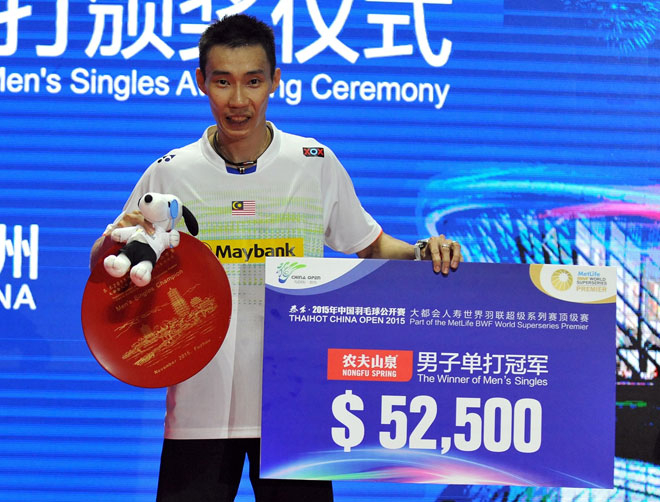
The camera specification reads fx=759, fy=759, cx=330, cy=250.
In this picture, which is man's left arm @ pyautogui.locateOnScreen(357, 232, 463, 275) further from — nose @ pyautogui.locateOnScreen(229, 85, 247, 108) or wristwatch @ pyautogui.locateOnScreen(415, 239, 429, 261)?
nose @ pyautogui.locateOnScreen(229, 85, 247, 108)

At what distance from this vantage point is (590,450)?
138cm

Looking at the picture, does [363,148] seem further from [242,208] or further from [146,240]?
[146,240]

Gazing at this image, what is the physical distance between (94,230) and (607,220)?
1.75m

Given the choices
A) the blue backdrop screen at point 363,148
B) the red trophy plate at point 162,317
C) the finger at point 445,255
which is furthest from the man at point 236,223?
the blue backdrop screen at point 363,148

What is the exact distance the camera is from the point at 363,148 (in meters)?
2.61

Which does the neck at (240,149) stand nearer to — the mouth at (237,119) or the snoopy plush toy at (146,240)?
the mouth at (237,119)

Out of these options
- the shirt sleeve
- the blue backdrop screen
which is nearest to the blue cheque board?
the shirt sleeve

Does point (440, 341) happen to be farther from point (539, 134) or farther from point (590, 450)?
point (539, 134)

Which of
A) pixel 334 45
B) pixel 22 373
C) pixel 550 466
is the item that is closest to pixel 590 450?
pixel 550 466

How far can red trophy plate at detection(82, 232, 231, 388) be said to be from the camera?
1.33 metres

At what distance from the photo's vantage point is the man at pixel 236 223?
146 cm

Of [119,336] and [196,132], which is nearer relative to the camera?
[119,336]

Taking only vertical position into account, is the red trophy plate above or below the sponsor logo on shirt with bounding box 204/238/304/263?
below

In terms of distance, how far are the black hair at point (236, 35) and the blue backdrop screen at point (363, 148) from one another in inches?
42.3
